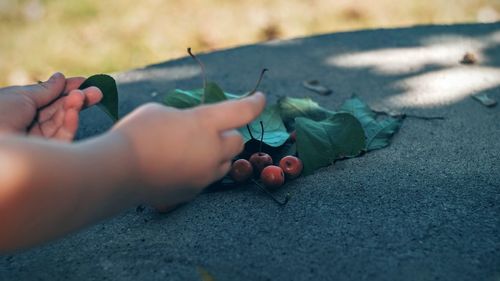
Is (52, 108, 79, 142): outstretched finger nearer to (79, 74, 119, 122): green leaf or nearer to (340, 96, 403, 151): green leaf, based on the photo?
(79, 74, 119, 122): green leaf

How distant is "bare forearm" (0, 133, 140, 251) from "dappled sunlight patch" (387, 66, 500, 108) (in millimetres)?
967

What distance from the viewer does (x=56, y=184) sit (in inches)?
25.8

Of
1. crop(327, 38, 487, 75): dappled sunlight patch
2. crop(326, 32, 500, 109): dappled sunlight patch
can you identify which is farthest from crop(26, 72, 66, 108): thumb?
crop(327, 38, 487, 75): dappled sunlight patch

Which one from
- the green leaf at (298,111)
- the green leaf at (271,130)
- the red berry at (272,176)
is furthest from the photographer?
the green leaf at (298,111)

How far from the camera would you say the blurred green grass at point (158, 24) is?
236 centimetres

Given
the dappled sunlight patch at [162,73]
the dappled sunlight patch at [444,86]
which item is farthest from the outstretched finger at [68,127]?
the dappled sunlight patch at [444,86]

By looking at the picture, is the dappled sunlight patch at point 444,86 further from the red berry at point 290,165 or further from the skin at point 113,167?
the skin at point 113,167

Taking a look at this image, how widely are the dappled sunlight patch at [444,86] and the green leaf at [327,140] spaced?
41 centimetres

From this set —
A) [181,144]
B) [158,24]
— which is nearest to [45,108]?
[181,144]

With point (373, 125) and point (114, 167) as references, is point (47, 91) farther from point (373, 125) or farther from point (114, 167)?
point (373, 125)

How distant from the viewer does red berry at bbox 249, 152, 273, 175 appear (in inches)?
41.7

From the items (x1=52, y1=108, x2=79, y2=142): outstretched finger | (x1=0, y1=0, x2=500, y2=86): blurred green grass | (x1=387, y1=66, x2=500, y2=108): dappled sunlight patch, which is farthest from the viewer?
(x1=0, y1=0, x2=500, y2=86): blurred green grass

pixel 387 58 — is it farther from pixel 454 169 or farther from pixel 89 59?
pixel 89 59

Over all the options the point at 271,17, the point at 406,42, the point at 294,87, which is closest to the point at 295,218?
the point at 294,87
